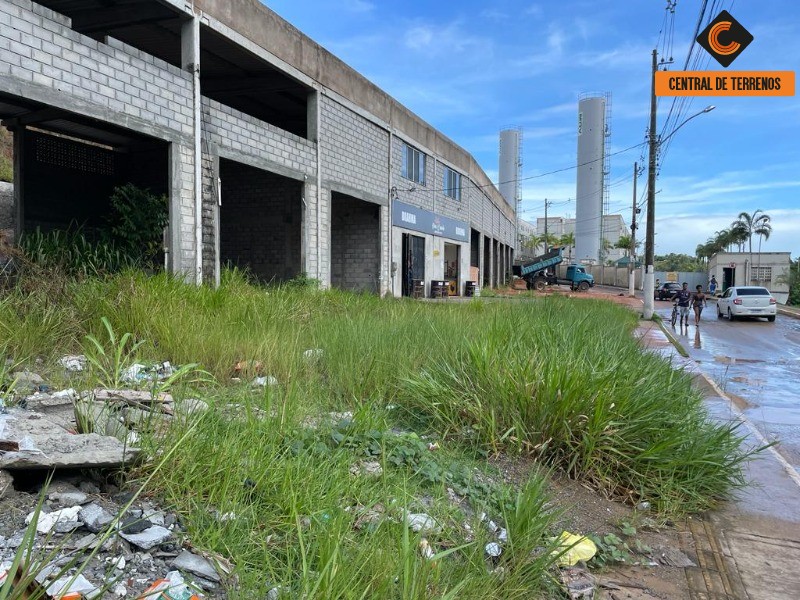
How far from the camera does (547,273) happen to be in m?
47.7

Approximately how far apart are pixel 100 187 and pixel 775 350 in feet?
65.2

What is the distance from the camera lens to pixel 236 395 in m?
4.16

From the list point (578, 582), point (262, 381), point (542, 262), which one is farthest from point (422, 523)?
point (542, 262)

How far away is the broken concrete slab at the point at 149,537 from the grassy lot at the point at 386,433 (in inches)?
5.0

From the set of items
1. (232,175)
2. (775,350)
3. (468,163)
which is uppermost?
(468,163)

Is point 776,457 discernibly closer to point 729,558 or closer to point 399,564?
point 729,558

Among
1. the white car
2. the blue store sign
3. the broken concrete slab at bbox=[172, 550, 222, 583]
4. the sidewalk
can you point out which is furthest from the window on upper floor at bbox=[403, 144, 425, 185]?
the broken concrete slab at bbox=[172, 550, 222, 583]

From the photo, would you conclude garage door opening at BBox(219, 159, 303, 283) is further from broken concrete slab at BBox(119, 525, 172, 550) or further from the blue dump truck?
the blue dump truck

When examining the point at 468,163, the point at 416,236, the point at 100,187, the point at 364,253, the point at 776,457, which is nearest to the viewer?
the point at 776,457

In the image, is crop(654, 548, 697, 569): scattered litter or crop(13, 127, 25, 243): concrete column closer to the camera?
crop(654, 548, 697, 569): scattered litter

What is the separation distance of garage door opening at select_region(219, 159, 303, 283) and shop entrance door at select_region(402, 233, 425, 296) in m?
5.98

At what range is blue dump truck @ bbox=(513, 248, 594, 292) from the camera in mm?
43688

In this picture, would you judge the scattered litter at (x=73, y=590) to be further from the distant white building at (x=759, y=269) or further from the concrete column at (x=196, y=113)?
the distant white building at (x=759, y=269)

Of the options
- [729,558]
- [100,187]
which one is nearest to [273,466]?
[729,558]
